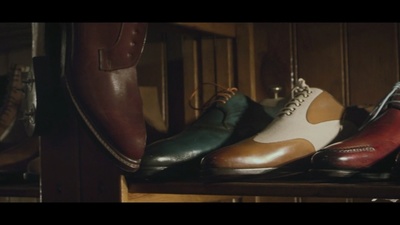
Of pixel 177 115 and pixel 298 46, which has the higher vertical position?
pixel 298 46

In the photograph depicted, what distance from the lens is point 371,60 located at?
1.14 meters

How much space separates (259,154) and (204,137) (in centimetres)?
11

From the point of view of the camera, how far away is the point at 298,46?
47.9 inches

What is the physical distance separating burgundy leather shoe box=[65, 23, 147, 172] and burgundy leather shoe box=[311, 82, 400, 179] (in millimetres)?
215

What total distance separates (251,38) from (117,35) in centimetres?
50

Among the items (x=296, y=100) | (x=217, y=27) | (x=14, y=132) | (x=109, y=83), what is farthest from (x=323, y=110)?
(x=14, y=132)

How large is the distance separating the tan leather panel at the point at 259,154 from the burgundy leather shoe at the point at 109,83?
98mm

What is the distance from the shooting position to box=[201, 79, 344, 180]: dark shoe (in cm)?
79

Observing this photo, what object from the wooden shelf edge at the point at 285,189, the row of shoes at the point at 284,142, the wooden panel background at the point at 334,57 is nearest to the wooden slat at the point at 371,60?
the wooden panel background at the point at 334,57

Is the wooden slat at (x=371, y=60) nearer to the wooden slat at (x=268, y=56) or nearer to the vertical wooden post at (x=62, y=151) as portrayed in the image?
the wooden slat at (x=268, y=56)

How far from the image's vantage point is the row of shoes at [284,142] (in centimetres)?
75

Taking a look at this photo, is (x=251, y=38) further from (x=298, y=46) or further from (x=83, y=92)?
(x=83, y=92)
